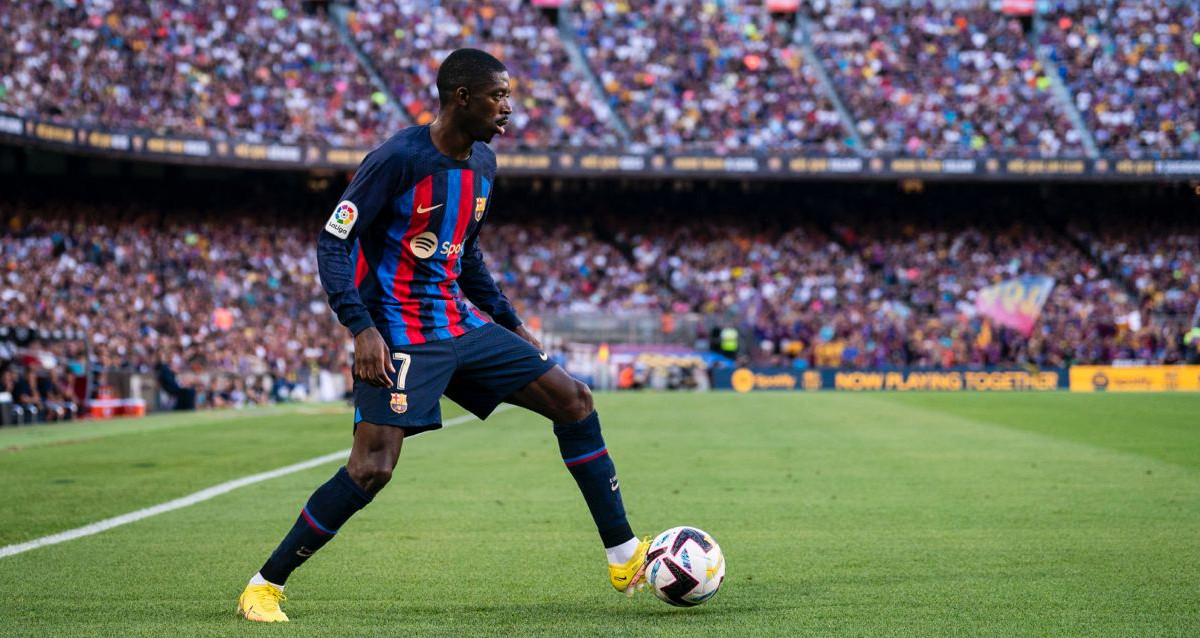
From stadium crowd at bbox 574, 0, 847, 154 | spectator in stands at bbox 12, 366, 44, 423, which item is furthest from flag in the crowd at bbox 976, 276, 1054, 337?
spectator in stands at bbox 12, 366, 44, 423

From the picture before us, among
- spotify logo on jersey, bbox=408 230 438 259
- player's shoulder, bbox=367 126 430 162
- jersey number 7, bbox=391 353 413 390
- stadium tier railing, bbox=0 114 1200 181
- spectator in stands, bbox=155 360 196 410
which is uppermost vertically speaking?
stadium tier railing, bbox=0 114 1200 181

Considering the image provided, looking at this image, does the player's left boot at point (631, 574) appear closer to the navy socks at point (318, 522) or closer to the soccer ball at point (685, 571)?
the soccer ball at point (685, 571)

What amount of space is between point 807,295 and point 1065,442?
26.9 m

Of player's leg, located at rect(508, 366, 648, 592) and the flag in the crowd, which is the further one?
the flag in the crowd

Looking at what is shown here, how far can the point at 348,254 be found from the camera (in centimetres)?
494

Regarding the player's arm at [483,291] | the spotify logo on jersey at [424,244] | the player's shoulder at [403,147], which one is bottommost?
the player's arm at [483,291]

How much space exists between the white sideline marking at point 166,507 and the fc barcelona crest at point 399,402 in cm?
284

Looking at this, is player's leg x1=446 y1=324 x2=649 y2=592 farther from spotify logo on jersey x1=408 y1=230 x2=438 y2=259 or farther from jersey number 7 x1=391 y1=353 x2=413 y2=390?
spotify logo on jersey x1=408 y1=230 x2=438 y2=259

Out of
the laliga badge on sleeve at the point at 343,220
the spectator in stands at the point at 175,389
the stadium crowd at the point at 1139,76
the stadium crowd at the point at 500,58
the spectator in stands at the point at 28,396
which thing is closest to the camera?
the laliga badge on sleeve at the point at 343,220

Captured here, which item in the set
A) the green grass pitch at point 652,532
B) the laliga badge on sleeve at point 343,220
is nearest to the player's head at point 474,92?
the laliga badge on sleeve at point 343,220

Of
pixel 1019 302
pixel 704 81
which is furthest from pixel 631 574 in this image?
pixel 704 81

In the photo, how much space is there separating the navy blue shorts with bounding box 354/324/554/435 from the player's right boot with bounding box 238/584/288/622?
723 mm

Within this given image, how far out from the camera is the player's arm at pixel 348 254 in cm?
480

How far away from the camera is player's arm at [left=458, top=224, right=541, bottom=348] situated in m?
5.65
